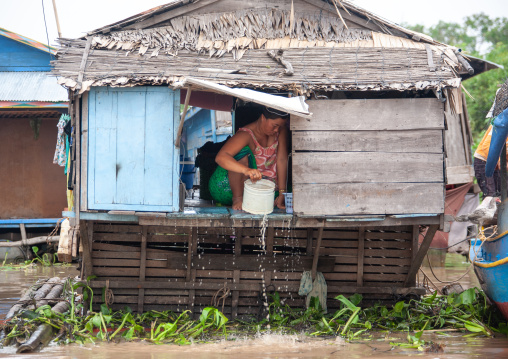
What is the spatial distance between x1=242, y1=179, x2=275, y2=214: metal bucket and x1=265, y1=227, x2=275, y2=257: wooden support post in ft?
2.86

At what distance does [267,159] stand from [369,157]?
4.30 ft

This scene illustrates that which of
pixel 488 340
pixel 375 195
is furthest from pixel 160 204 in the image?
pixel 488 340

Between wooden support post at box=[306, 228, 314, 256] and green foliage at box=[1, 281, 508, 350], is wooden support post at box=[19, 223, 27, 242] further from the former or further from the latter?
wooden support post at box=[306, 228, 314, 256]

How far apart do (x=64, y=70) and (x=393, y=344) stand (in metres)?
4.55

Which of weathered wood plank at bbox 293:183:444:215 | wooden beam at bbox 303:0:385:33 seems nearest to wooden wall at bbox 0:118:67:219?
wooden beam at bbox 303:0:385:33

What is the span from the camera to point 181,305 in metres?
7.46

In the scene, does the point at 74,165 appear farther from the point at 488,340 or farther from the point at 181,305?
the point at 488,340

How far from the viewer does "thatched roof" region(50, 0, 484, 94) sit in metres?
6.26

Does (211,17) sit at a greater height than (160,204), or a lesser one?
greater

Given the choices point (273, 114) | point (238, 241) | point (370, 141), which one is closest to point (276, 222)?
point (238, 241)

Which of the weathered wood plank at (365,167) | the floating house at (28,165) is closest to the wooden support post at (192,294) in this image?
the weathered wood plank at (365,167)

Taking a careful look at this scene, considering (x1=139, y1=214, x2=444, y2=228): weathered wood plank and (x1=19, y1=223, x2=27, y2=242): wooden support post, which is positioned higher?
(x1=139, y1=214, x2=444, y2=228): weathered wood plank

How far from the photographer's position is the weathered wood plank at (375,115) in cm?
635

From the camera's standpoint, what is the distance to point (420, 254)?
725 centimetres
